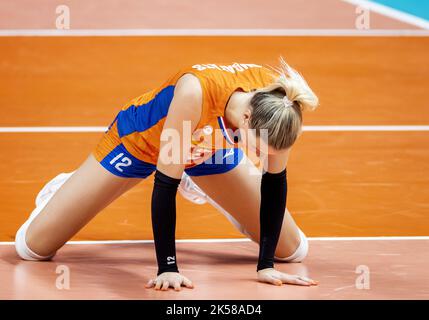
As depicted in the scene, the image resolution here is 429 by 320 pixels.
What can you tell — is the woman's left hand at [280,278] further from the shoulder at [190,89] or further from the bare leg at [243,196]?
the shoulder at [190,89]

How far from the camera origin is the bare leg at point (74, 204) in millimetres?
4207

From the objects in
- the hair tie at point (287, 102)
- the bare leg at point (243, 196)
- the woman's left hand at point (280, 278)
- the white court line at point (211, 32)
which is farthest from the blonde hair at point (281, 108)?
the white court line at point (211, 32)

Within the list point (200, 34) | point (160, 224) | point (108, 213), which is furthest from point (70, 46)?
point (160, 224)

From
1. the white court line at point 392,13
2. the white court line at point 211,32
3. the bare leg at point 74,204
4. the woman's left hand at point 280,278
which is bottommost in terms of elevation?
the woman's left hand at point 280,278

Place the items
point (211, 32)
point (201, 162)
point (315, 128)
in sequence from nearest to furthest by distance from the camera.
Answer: point (201, 162) → point (315, 128) → point (211, 32)

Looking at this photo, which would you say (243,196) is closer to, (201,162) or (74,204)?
(201,162)

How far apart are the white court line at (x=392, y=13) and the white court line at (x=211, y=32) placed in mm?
178

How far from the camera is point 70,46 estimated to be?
23.0ft

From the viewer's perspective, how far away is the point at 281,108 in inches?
138

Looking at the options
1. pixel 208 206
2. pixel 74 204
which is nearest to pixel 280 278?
pixel 74 204

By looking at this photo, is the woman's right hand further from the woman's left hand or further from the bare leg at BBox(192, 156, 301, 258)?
the bare leg at BBox(192, 156, 301, 258)

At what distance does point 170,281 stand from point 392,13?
456cm

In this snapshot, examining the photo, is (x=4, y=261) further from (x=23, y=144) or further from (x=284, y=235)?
(x=23, y=144)

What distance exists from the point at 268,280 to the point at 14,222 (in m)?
1.69
